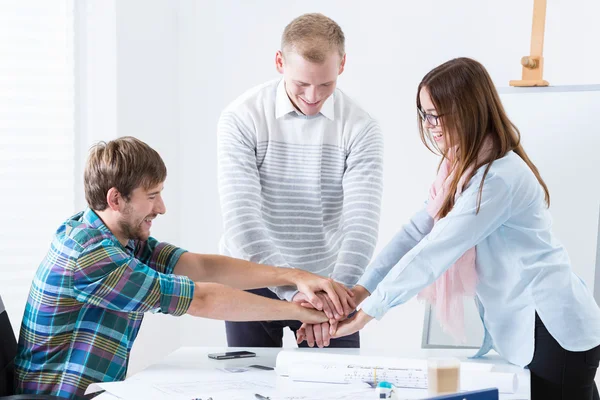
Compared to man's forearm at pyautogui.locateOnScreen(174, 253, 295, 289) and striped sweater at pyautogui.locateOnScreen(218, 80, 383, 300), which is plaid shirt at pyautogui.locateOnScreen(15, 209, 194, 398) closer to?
man's forearm at pyautogui.locateOnScreen(174, 253, 295, 289)

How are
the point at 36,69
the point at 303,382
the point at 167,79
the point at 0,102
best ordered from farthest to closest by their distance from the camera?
the point at 167,79 → the point at 36,69 → the point at 0,102 → the point at 303,382

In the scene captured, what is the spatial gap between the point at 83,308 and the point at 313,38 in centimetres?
90

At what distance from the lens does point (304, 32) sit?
191 centimetres

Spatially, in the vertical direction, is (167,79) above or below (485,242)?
above

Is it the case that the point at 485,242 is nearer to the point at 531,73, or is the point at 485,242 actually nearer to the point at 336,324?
the point at 336,324

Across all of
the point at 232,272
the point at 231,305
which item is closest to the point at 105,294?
the point at 231,305

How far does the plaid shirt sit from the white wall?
162 cm

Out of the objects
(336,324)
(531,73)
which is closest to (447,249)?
(336,324)

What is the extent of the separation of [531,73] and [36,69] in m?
2.03

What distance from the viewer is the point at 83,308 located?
5.47 ft

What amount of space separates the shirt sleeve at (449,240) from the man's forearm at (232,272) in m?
0.39

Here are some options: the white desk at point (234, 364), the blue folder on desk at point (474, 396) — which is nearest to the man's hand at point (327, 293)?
the white desk at point (234, 364)

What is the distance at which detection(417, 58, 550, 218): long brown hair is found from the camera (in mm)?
1627

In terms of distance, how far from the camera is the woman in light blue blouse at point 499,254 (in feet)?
5.12
